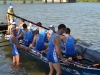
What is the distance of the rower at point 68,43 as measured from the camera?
9727 millimetres

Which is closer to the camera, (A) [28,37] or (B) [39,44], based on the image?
(B) [39,44]

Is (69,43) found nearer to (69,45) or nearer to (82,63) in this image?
(69,45)

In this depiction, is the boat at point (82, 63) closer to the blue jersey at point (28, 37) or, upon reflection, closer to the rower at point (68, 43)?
the rower at point (68, 43)

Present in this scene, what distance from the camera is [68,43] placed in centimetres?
979

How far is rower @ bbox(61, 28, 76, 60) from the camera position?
9727mm

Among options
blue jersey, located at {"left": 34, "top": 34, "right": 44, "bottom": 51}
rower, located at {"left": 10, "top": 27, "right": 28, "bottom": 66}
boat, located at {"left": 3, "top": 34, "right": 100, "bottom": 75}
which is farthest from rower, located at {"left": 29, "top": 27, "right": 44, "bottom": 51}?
rower, located at {"left": 10, "top": 27, "right": 28, "bottom": 66}

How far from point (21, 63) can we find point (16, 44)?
2.15 m

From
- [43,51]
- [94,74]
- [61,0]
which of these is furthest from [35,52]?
[61,0]

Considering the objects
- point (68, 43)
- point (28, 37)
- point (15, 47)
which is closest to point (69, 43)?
point (68, 43)

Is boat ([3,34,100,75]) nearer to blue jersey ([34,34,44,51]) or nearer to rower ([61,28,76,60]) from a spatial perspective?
blue jersey ([34,34,44,51])

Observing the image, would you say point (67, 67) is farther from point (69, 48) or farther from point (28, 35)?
point (28, 35)

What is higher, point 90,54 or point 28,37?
point 28,37

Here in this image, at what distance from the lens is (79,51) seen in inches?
419

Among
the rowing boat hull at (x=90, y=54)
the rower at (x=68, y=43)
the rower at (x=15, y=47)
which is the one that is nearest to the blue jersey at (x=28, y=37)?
the rower at (x=15, y=47)
